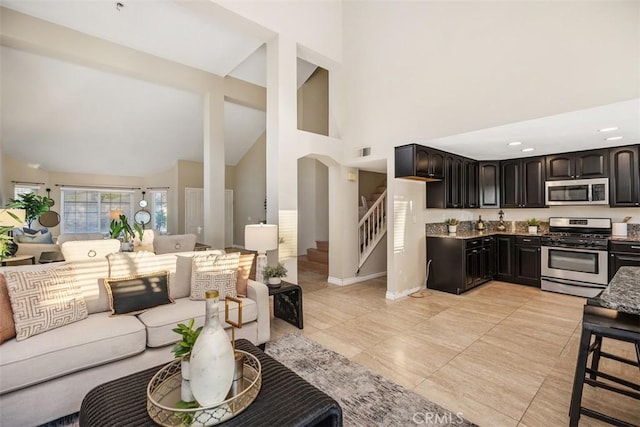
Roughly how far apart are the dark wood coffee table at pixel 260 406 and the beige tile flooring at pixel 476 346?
1.16 meters

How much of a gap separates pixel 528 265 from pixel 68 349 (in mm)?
6143

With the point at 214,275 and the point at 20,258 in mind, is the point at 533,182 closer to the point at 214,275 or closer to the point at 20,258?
the point at 214,275

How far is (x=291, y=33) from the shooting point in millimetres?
4484

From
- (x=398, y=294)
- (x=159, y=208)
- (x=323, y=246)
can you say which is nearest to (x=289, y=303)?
(x=398, y=294)

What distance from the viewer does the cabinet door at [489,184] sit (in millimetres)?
5621

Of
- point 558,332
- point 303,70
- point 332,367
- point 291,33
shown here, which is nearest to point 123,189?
point 303,70

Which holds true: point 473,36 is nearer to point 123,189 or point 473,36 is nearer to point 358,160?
point 358,160

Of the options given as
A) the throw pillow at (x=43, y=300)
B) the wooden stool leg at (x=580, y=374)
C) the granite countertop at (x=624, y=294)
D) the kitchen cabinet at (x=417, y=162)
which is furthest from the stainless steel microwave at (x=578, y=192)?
the throw pillow at (x=43, y=300)

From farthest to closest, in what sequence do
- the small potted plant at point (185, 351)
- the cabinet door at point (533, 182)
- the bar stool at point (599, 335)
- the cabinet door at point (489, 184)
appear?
the cabinet door at point (489, 184) < the cabinet door at point (533, 182) < the bar stool at point (599, 335) < the small potted plant at point (185, 351)

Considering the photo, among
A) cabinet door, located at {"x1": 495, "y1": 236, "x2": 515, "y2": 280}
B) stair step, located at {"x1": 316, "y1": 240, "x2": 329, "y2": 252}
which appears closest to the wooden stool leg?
cabinet door, located at {"x1": 495, "y1": 236, "x2": 515, "y2": 280}

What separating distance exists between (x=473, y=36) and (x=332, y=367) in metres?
4.17

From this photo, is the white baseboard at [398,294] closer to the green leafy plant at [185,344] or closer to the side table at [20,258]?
the green leafy plant at [185,344]

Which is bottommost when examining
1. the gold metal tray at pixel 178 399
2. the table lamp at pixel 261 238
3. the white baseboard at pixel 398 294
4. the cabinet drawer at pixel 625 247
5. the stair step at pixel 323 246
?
the white baseboard at pixel 398 294

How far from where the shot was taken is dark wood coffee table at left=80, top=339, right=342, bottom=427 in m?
1.25
